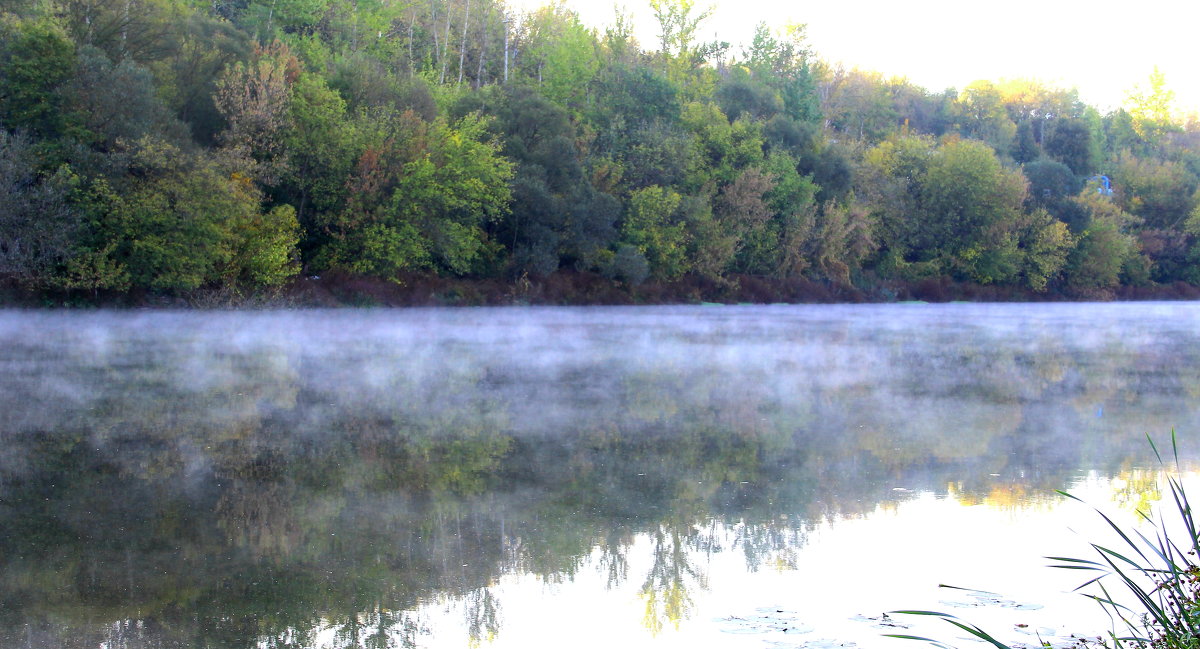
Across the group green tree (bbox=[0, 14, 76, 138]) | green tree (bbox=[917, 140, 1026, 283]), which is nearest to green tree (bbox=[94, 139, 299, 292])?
green tree (bbox=[0, 14, 76, 138])

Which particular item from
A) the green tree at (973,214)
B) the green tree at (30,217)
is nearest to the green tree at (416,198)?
the green tree at (30,217)

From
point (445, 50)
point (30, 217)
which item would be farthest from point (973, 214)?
point (30, 217)

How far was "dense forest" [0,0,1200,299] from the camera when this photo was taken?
35.2 metres

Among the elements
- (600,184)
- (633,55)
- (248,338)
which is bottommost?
(248,338)

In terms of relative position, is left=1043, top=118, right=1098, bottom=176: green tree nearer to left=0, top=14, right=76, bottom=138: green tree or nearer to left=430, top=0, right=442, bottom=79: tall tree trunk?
left=430, top=0, right=442, bottom=79: tall tree trunk

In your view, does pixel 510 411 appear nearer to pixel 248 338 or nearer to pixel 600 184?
pixel 248 338

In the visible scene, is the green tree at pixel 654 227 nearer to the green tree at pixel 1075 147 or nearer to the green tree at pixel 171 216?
the green tree at pixel 171 216

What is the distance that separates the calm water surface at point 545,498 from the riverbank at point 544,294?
17.9m

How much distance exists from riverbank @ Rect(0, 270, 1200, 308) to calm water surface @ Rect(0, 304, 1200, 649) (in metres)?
17.9

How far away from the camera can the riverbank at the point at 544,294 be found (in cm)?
3712

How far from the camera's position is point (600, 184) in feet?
180

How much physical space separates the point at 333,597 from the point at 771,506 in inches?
147

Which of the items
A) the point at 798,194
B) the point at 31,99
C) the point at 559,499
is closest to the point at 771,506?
the point at 559,499

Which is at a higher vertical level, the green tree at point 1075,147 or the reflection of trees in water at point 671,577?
→ the green tree at point 1075,147
